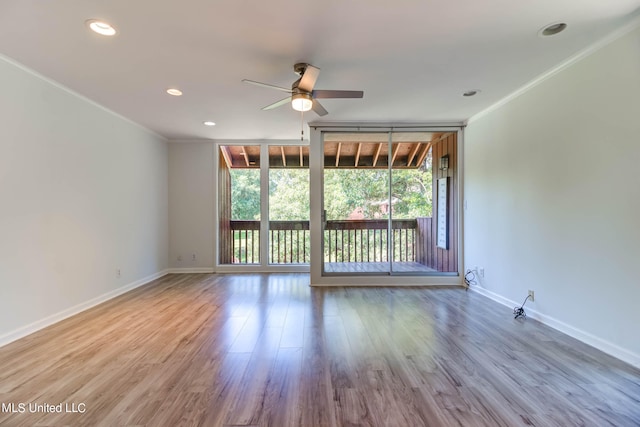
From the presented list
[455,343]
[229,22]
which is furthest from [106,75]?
[455,343]

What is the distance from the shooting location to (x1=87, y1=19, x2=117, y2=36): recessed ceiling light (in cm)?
206

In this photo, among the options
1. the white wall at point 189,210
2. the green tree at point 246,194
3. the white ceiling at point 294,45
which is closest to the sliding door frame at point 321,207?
the white ceiling at point 294,45

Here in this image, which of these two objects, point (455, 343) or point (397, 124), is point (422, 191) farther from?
point (455, 343)

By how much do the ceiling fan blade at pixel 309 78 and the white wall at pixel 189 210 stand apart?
11.4ft

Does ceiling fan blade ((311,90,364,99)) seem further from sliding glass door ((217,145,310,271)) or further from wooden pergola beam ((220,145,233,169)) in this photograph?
wooden pergola beam ((220,145,233,169))

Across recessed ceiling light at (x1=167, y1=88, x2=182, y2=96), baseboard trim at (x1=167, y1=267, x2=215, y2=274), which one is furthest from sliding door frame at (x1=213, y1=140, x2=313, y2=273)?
recessed ceiling light at (x1=167, y1=88, x2=182, y2=96)

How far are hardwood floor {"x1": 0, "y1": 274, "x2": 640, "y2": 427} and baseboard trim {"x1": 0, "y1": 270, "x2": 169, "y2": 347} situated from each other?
12cm

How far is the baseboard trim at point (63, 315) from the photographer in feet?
8.45

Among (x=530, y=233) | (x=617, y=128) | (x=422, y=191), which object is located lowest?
(x=530, y=233)

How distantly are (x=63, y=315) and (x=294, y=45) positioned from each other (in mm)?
3639

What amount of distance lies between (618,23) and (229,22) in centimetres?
285

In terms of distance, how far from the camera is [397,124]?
14.9ft

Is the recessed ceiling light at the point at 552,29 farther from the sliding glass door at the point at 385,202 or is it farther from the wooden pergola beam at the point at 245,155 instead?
the wooden pergola beam at the point at 245,155

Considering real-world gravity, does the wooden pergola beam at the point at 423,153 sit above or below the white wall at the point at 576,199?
above
